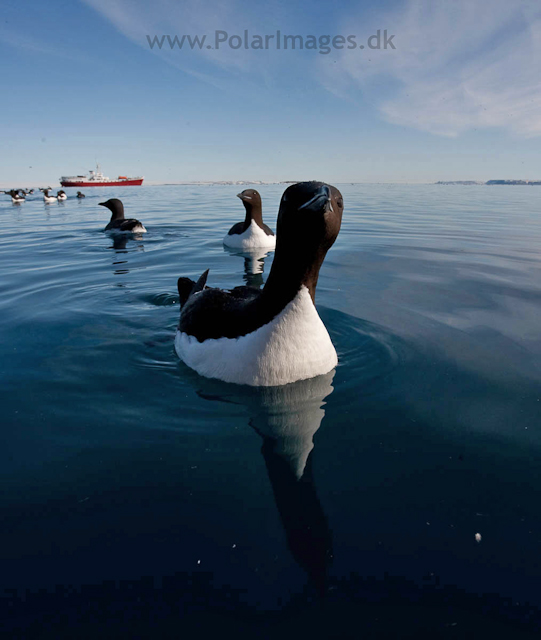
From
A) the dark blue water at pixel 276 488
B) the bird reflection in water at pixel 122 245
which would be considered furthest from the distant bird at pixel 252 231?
the dark blue water at pixel 276 488

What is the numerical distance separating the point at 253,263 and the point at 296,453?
935cm

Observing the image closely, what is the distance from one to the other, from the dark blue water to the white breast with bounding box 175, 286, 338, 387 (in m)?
0.21

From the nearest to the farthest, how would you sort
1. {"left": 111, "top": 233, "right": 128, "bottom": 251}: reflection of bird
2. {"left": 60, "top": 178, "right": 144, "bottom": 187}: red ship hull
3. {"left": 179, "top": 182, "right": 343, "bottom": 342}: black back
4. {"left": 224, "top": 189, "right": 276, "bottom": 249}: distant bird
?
1. {"left": 179, "top": 182, "right": 343, "bottom": 342}: black back
2. {"left": 224, "top": 189, "right": 276, "bottom": 249}: distant bird
3. {"left": 111, "top": 233, "right": 128, "bottom": 251}: reflection of bird
4. {"left": 60, "top": 178, "right": 144, "bottom": 187}: red ship hull

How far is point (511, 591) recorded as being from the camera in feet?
7.48

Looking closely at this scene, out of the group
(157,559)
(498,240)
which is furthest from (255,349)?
(498,240)

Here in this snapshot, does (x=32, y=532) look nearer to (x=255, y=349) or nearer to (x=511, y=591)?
(x=255, y=349)

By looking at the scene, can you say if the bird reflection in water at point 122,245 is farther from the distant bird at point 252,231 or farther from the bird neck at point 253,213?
the bird neck at point 253,213

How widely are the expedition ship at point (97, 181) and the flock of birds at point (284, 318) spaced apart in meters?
131

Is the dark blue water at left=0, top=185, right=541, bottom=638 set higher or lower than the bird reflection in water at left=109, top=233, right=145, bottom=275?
higher

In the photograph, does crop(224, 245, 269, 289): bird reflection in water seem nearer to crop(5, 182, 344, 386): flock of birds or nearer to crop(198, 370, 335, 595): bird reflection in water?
crop(5, 182, 344, 386): flock of birds

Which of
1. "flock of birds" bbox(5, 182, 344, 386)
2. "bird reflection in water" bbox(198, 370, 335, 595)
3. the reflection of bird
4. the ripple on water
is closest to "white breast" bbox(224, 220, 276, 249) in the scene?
the reflection of bird

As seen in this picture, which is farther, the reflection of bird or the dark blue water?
the reflection of bird

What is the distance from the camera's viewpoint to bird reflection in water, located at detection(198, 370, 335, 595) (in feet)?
8.29

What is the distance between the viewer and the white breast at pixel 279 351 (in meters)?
3.99
